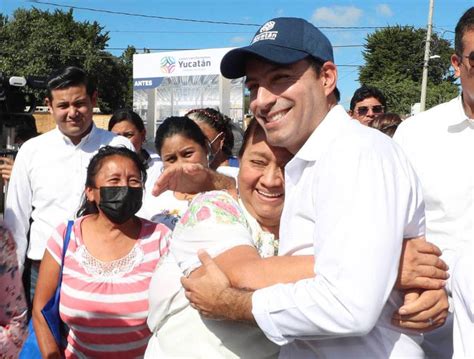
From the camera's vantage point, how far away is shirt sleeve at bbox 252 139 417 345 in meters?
1.37

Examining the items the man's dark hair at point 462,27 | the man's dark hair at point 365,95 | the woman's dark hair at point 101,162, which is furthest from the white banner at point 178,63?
the man's dark hair at point 462,27

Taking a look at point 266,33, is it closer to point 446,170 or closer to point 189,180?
point 189,180

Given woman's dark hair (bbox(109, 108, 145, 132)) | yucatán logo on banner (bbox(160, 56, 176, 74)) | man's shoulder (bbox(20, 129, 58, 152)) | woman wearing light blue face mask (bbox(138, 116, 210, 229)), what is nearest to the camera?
woman wearing light blue face mask (bbox(138, 116, 210, 229))

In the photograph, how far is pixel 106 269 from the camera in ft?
9.06

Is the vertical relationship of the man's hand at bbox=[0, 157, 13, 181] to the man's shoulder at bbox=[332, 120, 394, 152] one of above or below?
below

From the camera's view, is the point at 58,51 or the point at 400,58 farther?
the point at 400,58

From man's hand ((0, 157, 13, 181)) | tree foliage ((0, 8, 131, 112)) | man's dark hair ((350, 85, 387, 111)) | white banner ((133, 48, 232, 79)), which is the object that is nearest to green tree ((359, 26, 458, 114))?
tree foliage ((0, 8, 131, 112))

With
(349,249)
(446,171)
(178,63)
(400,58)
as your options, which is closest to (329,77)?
(349,249)

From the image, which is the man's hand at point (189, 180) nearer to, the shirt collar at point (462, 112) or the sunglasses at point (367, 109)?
the shirt collar at point (462, 112)

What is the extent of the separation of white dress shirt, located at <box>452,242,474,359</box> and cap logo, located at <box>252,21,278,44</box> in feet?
2.67

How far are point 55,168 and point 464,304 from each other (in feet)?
10.4

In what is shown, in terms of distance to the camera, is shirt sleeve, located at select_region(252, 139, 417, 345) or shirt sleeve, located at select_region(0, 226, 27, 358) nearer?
shirt sleeve, located at select_region(252, 139, 417, 345)

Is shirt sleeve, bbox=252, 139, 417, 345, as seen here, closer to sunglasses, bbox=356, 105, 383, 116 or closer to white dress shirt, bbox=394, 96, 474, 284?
white dress shirt, bbox=394, 96, 474, 284

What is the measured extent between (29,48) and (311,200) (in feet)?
138
